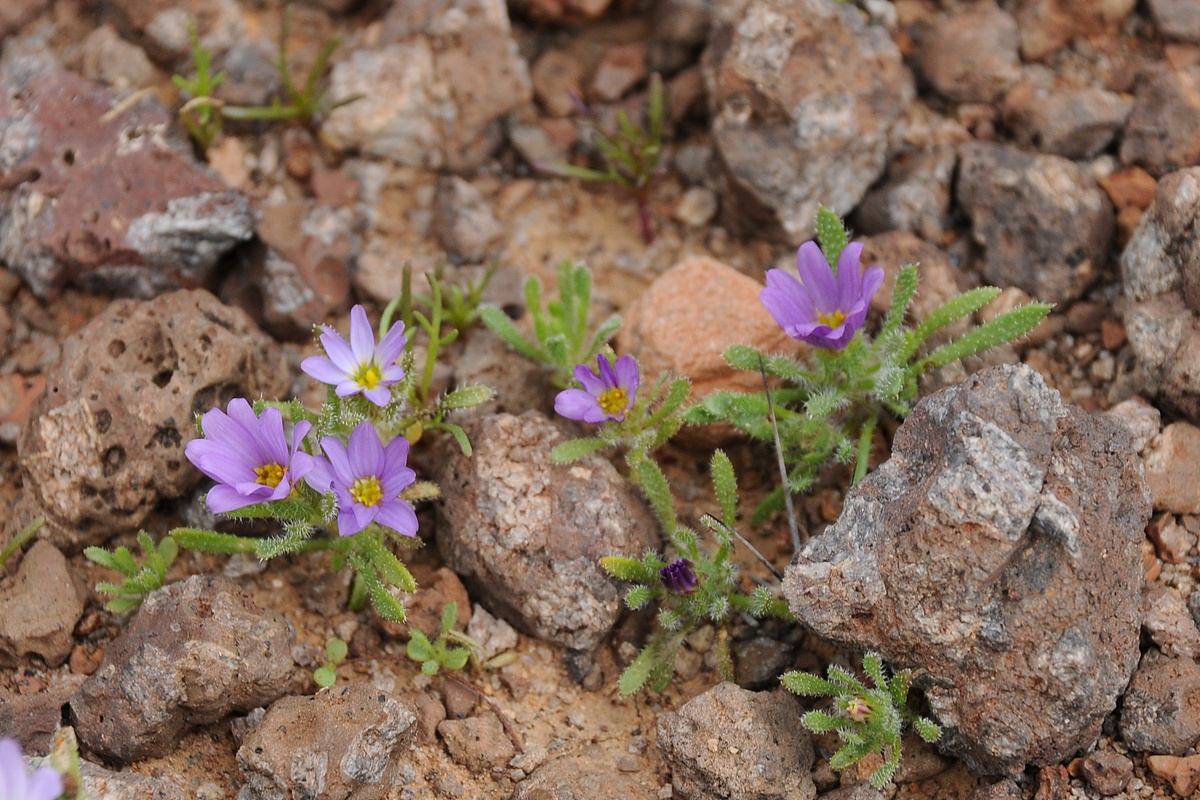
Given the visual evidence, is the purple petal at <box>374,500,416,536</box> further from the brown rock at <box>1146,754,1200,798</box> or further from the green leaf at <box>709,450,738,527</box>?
the brown rock at <box>1146,754,1200,798</box>

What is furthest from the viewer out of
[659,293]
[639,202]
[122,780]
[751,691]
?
[639,202]

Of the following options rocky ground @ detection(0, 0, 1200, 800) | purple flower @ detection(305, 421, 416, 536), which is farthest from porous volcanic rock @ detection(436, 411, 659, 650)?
purple flower @ detection(305, 421, 416, 536)

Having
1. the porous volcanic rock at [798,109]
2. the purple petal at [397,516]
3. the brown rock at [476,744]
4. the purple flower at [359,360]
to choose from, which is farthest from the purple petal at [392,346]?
the porous volcanic rock at [798,109]

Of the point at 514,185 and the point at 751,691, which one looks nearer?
the point at 751,691

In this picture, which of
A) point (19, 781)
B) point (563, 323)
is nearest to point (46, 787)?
point (19, 781)

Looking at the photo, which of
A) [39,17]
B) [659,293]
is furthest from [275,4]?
[659,293]

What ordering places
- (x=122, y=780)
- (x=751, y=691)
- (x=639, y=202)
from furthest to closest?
(x=639, y=202) < (x=751, y=691) < (x=122, y=780)

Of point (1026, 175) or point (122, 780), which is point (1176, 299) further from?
point (122, 780)
